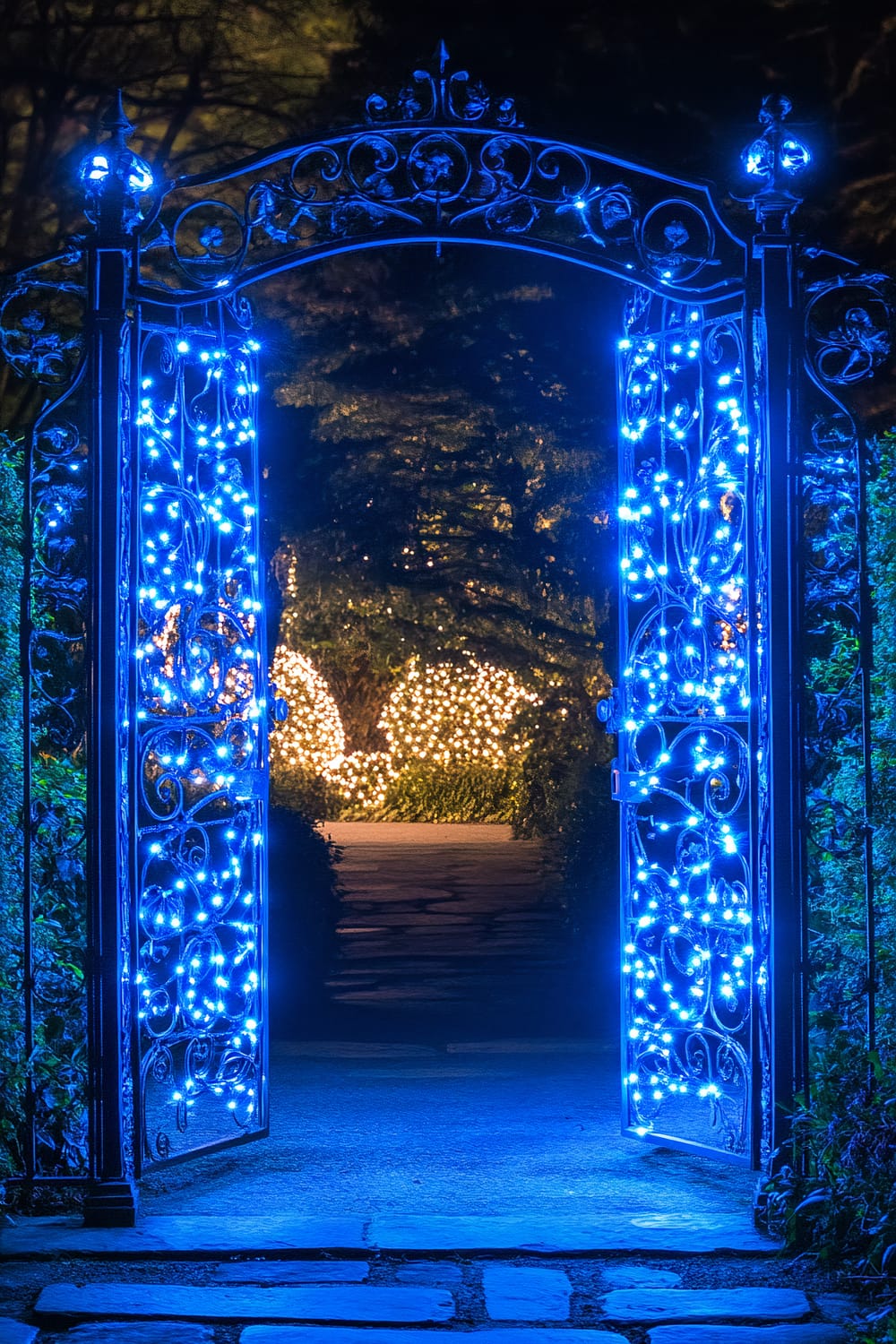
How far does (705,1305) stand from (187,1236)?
1.61m

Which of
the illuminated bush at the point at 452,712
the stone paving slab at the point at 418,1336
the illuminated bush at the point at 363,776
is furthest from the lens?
the illuminated bush at the point at 363,776

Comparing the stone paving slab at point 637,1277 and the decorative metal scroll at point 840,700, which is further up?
the decorative metal scroll at point 840,700

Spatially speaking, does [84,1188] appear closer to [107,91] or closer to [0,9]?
[107,91]

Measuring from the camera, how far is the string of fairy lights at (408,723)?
851 inches

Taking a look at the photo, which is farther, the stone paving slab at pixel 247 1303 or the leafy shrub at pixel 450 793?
the leafy shrub at pixel 450 793

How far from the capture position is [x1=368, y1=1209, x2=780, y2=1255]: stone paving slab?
454 centimetres

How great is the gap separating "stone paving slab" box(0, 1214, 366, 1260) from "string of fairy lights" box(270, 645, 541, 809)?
652 inches

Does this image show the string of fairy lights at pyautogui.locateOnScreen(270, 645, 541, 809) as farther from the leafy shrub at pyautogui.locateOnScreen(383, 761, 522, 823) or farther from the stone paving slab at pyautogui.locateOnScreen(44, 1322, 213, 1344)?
the stone paving slab at pyautogui.locateOnScreen(44, 1322, 213, 1344)

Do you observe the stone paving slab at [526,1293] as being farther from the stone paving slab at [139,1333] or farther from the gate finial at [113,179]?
the gate finial at [113,179]

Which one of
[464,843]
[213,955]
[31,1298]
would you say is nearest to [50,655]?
[213,955]

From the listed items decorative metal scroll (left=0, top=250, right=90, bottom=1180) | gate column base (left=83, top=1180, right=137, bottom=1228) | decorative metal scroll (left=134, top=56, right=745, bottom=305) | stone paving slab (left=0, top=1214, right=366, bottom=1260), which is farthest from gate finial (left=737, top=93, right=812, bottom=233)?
gate column base (left=83, top=1180, right=137, bottom=1228)

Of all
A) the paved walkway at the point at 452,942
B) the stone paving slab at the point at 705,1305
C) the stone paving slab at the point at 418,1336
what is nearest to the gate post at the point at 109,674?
the stone paving slab at the point at 418,1336

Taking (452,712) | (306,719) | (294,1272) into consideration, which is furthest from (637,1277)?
(306,719)

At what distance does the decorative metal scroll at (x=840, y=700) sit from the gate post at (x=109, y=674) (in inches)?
92.0
